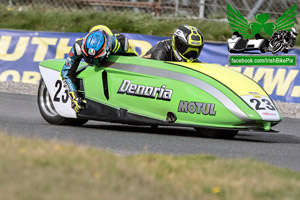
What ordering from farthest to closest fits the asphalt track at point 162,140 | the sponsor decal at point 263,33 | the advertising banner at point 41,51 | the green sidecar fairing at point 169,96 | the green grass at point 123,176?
the advertising banner at point 41,51, the sponsor decal at point 263,33, the green sidecar fairing at point 169,96, the asphalt track at point 162,140, the green grass at point 123,176

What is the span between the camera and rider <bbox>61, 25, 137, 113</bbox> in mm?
8867

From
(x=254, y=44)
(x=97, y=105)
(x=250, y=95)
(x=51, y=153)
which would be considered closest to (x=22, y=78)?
(x=254, y=44)

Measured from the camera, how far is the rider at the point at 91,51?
8867 millimetres

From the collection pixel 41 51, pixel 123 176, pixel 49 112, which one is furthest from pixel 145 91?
pixel 41 51

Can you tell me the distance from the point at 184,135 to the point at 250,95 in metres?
1.14

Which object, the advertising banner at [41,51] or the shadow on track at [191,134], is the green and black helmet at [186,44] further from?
the advertising banner at [41,51]

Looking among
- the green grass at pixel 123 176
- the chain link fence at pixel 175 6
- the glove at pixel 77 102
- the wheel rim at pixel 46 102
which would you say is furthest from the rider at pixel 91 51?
the chain link fence at pixel 175 6

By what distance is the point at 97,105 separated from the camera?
8.96 m

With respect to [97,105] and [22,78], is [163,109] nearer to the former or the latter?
[97,105]

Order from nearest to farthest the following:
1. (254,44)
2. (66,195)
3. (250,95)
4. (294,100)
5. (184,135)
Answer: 1. (66,195)
2. (250,95)
3. (184,135)
4. (294,100)
5. (254,44)

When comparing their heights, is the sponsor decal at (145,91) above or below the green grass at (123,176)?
above

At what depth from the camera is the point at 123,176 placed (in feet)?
→ 15.2

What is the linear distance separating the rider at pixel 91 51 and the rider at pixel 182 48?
46cm

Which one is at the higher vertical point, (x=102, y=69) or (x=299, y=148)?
(x=102, y=69)
